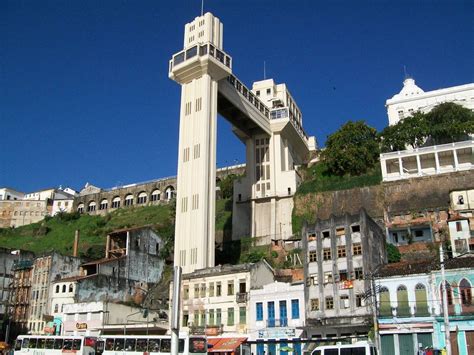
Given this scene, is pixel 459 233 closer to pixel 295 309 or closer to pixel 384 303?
pixel 384 303

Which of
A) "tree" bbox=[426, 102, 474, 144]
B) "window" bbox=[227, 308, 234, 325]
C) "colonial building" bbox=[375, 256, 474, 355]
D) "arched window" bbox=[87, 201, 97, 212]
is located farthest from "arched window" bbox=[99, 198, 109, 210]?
"colonial building" bbox=[375, 256, 474, 355]

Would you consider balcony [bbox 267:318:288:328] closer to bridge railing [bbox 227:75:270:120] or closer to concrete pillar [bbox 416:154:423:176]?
concrete pillar [bbox 416:154:423:176]

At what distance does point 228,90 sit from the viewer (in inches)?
3356

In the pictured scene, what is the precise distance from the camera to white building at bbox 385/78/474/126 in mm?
109125

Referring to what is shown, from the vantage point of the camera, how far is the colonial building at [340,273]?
49969 millimetres

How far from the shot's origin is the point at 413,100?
11588 centimetres

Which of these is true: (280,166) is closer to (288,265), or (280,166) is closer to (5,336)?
(288,265)

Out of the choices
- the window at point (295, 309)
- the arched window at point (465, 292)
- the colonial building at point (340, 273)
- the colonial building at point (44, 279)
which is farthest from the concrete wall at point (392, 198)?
the colonial building at point (44, 279)

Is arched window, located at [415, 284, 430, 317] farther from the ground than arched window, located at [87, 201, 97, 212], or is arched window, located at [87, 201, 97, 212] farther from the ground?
arched window, located at [87, 201, 97, 212]

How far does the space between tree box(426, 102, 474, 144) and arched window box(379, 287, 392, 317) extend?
42.7 meters

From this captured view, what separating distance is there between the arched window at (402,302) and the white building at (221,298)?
1480 cm

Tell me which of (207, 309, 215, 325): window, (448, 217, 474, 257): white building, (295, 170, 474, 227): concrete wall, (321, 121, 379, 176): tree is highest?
(321, 121, 379, 176): tree

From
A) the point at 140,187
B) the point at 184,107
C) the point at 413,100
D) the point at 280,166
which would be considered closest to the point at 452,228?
the point at 280,166

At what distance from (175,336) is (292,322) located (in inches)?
1336
